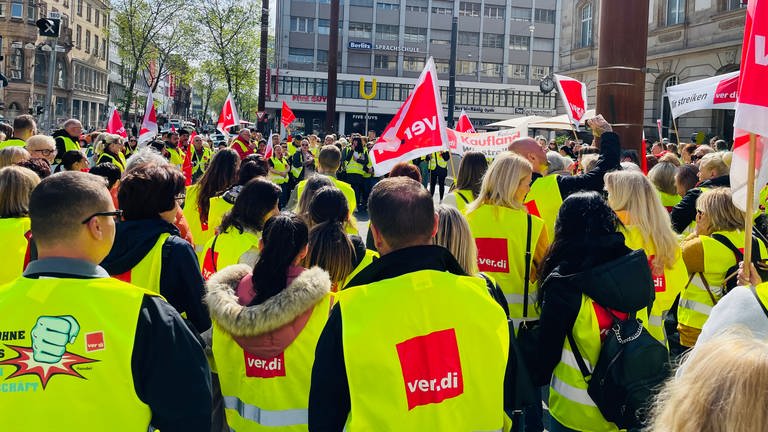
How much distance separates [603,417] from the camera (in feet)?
10.5

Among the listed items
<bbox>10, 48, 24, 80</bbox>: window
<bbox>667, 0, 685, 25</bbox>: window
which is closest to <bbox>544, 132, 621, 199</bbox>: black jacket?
<bbox>667, 0, 685, 25</bbox>: window

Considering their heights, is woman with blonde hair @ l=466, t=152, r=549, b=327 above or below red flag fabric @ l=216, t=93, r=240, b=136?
below

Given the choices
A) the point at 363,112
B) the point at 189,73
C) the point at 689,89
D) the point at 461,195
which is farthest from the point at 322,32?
the point at 461,195

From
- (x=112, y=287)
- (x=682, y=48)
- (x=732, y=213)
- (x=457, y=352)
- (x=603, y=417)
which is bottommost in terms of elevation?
(x=603, y=417)

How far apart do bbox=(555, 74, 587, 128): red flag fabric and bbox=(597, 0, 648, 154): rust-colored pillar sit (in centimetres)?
169

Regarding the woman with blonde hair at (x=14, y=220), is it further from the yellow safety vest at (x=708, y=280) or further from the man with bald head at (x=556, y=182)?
the yellow safety vest at (x=708, y=280)

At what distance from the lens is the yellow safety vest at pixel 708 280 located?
4484 millimetres

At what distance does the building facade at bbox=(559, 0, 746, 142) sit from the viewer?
28.6 m

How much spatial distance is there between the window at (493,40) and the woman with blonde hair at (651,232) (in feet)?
245

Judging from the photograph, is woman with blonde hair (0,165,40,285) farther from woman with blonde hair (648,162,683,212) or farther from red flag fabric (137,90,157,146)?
red flag fabric (137,90,157,146)

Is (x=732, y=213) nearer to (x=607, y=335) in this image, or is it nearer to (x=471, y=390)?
(x=607, y=335)

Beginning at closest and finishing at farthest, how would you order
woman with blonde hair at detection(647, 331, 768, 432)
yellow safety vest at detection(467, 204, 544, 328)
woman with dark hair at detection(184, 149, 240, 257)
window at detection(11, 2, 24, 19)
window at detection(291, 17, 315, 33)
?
woman with blonde hair at detection(647, 331, 768, 432) → yellow safety vest at detection(467, 204, 544, 328) → woman with dark hair at detection(184, 149, 240, 257) → window at detection(11, 2, 24, 19) → window at detection(291, 17, 315, 33)

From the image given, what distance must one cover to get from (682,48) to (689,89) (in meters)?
22.6

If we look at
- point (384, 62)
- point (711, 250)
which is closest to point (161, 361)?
point (711, 250)
